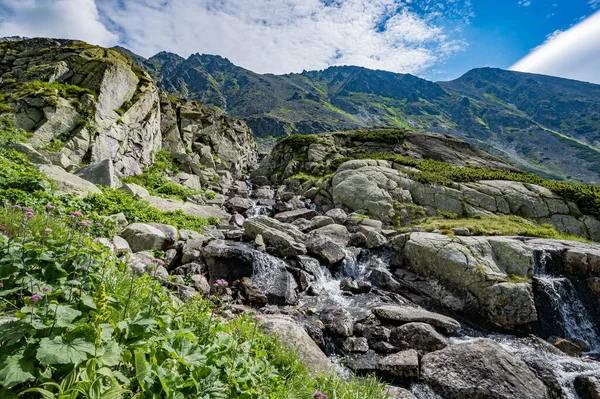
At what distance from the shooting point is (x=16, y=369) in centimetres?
208

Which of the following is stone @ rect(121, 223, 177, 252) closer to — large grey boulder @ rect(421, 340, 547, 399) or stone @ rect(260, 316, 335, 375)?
stone @ rect(260, 316, 335, 375)

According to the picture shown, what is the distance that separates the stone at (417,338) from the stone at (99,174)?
51.0ft

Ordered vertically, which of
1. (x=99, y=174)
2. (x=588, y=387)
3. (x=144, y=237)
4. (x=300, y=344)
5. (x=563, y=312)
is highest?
(x=99, y=174)

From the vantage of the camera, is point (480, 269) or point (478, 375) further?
point (480, 269)

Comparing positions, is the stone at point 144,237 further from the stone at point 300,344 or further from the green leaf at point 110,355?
the green leaf at point 110,355

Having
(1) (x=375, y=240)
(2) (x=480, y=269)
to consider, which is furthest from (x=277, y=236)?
(2) (x=480, y=269)

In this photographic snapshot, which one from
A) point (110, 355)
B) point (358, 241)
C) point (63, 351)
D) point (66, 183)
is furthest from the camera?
point (358, 241)

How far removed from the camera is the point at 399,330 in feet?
31.4

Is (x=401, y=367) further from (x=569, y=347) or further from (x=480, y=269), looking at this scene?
(x=569, y=347)

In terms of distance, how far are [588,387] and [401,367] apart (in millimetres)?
5549

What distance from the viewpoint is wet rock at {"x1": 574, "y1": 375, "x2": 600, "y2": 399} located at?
7.87m

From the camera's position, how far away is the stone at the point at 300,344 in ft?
21.5

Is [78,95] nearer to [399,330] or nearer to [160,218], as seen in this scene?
A: [160,218]

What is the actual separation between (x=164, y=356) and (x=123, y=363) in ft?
1.66
